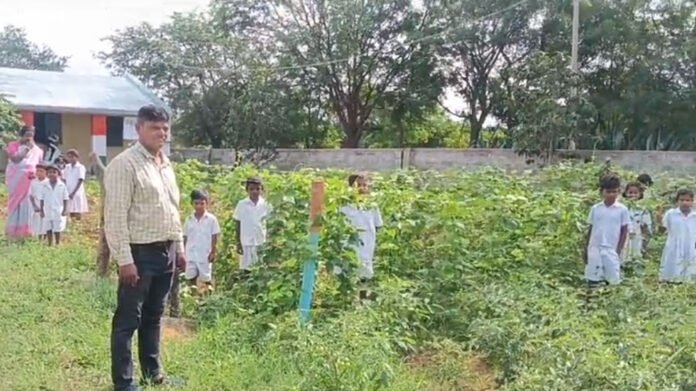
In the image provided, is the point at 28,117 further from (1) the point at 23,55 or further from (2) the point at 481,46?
(1) the point at 23,55

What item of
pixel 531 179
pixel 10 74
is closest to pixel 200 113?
pixel 10 74

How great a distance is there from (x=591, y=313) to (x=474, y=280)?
148cm

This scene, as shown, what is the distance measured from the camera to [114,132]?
21.6m

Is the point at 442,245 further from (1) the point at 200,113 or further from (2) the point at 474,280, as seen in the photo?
(1) the point at 200,113

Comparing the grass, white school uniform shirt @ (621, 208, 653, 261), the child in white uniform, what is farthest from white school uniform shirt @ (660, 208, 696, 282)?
the child in white uniform

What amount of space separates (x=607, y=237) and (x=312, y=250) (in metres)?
2.66

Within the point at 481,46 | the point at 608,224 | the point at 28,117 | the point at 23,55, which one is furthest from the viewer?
the point at 23,55

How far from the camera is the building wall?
20.7 m

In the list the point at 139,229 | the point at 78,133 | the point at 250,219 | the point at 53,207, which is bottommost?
the point at 53,207

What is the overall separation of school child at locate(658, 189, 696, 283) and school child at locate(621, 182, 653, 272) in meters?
0.24

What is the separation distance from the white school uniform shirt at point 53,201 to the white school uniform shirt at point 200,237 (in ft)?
10.9

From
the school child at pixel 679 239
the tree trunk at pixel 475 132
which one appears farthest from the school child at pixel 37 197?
the tree trunk at pixel 475 132

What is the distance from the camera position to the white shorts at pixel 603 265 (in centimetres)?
655

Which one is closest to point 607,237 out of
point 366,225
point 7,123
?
point 366,225
